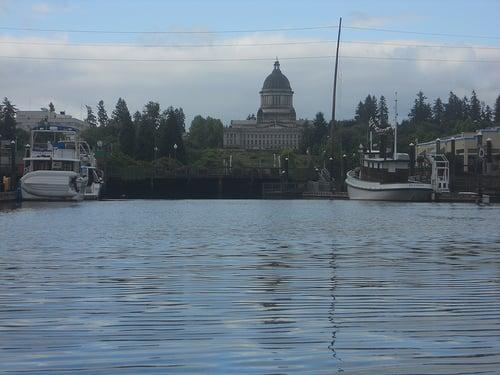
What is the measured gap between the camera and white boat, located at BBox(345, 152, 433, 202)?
273 feet

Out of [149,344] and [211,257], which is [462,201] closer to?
[211,257]

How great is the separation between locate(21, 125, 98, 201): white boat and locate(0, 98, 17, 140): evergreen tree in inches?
3013

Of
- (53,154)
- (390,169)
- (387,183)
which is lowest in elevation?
(387,183)

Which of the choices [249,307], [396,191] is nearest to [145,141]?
[396,191]

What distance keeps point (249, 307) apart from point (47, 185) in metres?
62.7

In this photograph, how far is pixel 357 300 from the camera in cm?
1518

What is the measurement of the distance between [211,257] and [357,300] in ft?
29.6

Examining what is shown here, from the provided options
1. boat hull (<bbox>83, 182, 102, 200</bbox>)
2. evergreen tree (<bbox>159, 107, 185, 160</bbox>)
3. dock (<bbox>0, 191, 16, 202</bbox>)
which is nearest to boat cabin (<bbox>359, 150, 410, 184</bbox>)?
boat hull (<bbox>83, 182, 102, 200</bbox>)

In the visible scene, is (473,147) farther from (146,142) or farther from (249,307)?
(249,307)

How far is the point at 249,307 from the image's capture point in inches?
566

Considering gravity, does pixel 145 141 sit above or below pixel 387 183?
above

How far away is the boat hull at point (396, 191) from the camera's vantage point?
271ft

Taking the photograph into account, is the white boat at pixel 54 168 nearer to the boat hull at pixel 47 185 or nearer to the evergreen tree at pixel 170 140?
the boat hull at pixel 47 185

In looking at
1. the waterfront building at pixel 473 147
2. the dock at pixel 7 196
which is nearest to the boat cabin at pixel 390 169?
the waterfront building at pixel 473 147
